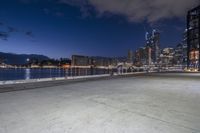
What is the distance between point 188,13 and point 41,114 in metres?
86.4

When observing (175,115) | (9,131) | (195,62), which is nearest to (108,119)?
(175,115)

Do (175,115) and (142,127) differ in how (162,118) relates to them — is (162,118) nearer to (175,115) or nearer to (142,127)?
(175,115)

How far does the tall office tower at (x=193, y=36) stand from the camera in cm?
7606

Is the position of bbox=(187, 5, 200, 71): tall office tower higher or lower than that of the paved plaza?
higher

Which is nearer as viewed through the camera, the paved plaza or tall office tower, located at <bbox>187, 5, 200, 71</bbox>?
the paved plaza

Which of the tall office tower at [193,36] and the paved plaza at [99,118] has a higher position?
the tall office tower at [193,36]

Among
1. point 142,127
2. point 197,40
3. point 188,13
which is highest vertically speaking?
point 188,13

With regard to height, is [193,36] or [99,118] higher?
[193,36]

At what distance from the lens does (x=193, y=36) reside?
261 ft

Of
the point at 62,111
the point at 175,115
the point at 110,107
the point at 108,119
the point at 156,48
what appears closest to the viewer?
the point at 108,119

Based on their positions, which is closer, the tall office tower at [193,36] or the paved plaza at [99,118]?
the paved plaza at [99,118]

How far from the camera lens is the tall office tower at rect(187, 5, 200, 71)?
250 feet

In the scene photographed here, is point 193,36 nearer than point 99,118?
No

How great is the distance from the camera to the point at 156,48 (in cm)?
12062
